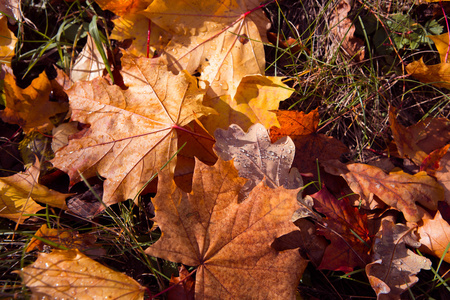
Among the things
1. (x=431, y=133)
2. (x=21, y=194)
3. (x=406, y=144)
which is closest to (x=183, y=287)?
(x=21, y=194)

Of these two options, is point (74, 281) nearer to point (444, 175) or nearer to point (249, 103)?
point (249, 103)

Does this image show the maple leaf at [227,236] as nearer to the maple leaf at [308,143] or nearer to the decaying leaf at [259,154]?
the decaying leaf at [259,154]

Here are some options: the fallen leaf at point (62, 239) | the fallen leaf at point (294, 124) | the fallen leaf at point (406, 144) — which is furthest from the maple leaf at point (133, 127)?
the fallen leaf at point (406, 144)

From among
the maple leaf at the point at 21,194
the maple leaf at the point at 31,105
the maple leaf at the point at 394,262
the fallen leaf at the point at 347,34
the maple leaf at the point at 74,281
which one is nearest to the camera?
the maple leaf at the point at 74,281

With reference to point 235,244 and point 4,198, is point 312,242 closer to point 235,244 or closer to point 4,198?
point 235,244

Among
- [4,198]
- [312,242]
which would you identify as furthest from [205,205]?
[4,198]

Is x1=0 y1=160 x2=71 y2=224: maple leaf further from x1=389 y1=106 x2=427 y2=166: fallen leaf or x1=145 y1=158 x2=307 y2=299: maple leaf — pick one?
x1=389 y1=106 x2=427 y2=166: fallen leaf
